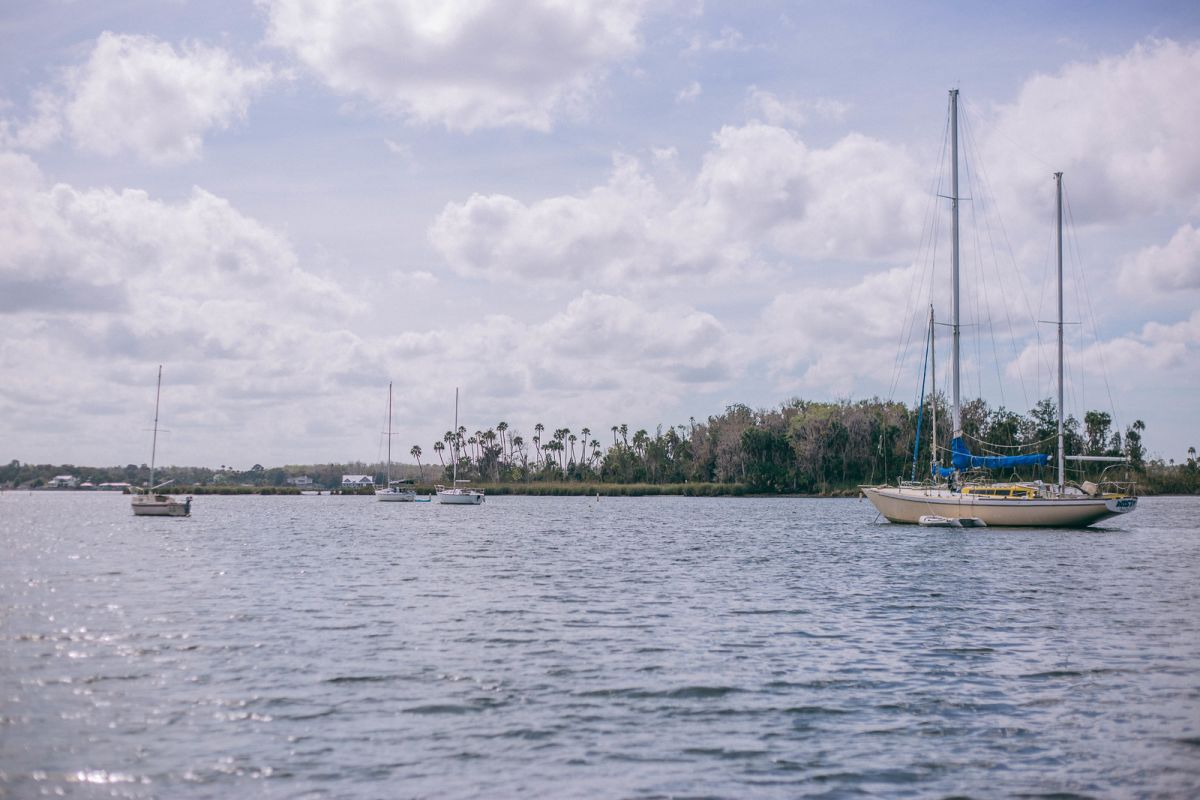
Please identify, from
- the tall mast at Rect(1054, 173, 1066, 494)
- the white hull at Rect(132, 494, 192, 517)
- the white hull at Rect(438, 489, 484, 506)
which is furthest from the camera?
the white hull at Rect(438, 489, 484, 506)

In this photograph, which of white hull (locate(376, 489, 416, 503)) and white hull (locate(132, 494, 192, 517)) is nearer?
white hull (locate(132, 494, 192, 517))

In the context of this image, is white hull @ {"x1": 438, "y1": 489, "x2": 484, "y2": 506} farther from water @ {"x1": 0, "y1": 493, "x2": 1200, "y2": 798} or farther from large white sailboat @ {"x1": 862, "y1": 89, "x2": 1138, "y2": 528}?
water @ {"x1": 0, "y1": 493, "x2": 1200, "y2": 798}

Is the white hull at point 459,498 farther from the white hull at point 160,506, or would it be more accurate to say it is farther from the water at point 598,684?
the water at point 598,684

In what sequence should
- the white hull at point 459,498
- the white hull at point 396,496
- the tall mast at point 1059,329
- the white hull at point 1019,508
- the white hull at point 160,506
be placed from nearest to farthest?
1. the white hull at point 1019,508
2. the tall mast at point 1059,329
3. the white hull at point 160,506
4. the white hull at point 459,498
5. the white hull at point 396,496

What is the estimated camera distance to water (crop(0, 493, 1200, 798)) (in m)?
12.5

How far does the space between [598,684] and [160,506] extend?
290 feet

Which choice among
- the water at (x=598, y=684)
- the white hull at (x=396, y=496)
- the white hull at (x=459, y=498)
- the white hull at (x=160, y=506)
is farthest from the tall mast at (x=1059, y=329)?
the white hull at (x=396, y=496)

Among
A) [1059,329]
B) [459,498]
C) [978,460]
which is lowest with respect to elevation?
[459,498]

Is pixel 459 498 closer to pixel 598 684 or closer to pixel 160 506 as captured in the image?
pixel 160 506

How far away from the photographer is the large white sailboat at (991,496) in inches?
2435

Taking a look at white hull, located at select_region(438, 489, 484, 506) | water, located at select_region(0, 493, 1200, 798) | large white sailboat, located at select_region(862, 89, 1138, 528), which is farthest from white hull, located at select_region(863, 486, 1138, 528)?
white hull, located at select_region(438, 489, 484, 506)

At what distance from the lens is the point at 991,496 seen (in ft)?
208

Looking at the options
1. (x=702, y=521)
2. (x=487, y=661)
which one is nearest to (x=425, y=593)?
(x=487, y=661)

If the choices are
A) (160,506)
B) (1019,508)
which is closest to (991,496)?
(1019,508)
